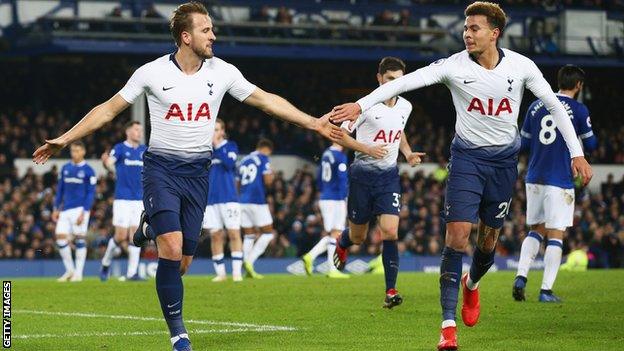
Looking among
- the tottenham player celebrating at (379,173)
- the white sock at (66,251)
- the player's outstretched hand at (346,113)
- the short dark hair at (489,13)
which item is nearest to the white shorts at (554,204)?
the tottenham player celebrating at (379,173)

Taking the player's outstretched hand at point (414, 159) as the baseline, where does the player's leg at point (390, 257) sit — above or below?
below

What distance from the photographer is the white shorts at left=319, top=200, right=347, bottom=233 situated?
2281 cm

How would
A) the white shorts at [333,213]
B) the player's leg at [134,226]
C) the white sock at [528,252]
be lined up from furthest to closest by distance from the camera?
the white shorts at [333,213] < the player's leg at [134,226] < the white sock at [528,252]

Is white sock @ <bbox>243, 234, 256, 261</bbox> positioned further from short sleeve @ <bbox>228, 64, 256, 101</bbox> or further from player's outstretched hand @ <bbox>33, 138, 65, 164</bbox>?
player's outstretched hand @ <bbox>33, 138, 65, 164</bbox>

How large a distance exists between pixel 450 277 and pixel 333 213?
1317cm

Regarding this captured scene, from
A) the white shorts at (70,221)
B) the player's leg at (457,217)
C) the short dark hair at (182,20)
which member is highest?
the short dark hair at (182,20)

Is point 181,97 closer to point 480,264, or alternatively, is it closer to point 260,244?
point 480,264

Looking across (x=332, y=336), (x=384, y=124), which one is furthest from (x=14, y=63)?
(x=332, y=336)

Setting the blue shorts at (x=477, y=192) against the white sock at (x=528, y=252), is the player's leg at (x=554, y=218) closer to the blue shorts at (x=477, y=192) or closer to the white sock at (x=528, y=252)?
the white sock at (x=528, y=252)

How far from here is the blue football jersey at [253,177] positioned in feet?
75.2

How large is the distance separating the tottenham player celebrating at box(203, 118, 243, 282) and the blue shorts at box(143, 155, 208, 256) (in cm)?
1130

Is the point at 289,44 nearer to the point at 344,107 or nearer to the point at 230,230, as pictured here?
the point at 230,230

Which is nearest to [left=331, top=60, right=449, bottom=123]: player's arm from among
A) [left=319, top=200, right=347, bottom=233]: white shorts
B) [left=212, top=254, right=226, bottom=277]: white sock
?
[left=212, top=254, right=226, bottom=277]: white sock

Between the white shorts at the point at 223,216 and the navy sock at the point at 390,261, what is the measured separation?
7.52m
